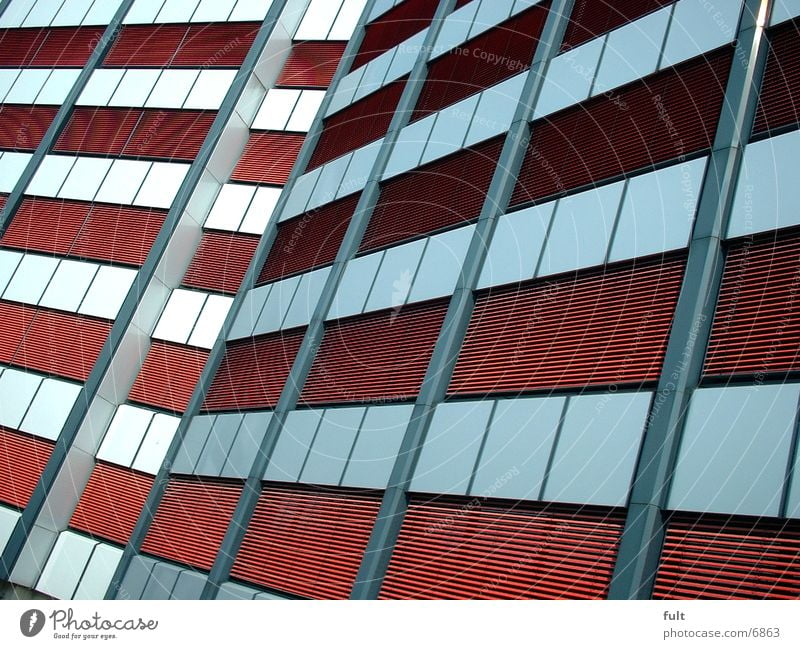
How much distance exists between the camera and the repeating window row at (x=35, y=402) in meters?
27.5

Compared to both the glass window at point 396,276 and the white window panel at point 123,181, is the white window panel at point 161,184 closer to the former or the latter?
the white window panel at point 123,181

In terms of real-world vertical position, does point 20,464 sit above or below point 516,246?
below

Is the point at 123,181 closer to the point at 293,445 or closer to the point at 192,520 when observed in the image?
the point at 192,520

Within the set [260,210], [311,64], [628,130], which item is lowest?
[628,130]

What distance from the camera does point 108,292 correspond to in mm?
29406

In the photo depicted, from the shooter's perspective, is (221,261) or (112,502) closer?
(112,502)

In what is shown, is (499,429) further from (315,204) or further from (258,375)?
(315,204)

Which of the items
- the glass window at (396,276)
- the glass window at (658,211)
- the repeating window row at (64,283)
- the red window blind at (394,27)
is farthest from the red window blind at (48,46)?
the glass window at (658,211)

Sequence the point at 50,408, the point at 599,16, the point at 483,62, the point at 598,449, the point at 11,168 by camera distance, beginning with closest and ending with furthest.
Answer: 1. the point at 598,449
2. the point at 599,16
3. the point at 483,62
4. the point at 50,408
5. the point at 11,168

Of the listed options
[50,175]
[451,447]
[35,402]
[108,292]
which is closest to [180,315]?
[108,292]

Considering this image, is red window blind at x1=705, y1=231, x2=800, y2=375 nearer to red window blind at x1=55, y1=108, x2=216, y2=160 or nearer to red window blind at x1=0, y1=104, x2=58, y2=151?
→ red window blind at x1=55, y1=108, x2=216, y2=160

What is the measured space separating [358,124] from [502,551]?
17045 mm

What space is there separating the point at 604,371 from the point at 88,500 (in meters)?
19.8
